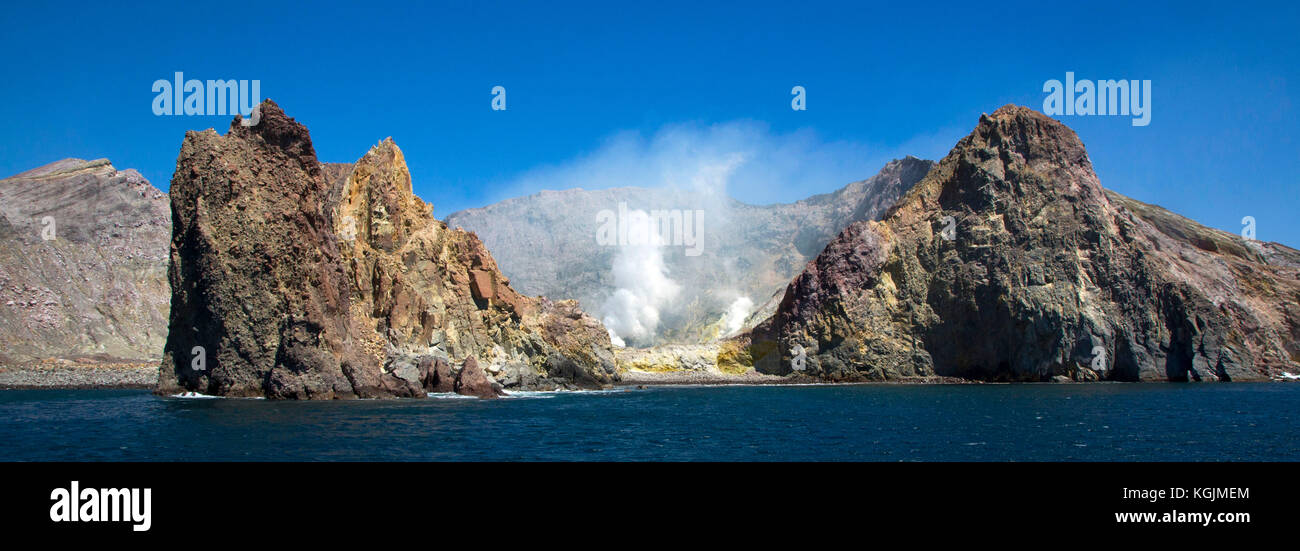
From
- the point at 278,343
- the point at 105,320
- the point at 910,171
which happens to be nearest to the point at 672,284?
the point at 910,171

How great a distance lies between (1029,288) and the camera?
111625 mm

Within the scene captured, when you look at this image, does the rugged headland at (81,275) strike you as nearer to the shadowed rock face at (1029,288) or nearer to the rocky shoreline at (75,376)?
the rocky shoreline at (75,376)

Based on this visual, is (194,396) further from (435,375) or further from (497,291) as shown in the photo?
(497,291)

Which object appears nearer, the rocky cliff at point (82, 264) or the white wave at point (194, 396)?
the white wave at point (194, 396)

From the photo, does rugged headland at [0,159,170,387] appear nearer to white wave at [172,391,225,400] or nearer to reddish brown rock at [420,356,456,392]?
white wave at [172,391,225,400]

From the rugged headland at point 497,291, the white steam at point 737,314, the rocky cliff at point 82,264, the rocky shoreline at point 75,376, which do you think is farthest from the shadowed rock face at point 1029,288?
the rocky cliff at point 82,264

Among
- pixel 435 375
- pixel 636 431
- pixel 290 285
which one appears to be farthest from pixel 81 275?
pixel 636 431

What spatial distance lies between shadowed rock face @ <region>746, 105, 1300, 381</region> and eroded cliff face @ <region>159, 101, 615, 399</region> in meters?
67.8

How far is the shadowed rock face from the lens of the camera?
10800 cm

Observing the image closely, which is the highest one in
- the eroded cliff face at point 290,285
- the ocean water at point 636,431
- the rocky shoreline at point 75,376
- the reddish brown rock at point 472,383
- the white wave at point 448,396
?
the eroded cliff face at point 290,285

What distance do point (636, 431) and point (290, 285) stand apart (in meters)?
31.8

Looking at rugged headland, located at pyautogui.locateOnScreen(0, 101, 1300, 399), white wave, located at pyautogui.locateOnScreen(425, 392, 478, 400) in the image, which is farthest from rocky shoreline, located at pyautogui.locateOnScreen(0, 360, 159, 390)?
white wave, located at pyautogui.locateOnScreen(425, 392, 478, 400)

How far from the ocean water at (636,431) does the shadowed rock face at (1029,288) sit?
154 ft

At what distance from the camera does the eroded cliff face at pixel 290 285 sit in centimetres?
5903
